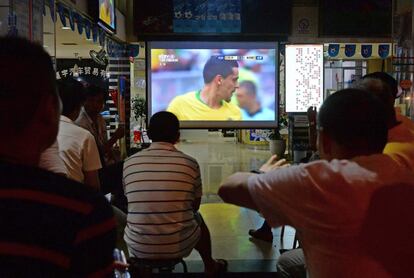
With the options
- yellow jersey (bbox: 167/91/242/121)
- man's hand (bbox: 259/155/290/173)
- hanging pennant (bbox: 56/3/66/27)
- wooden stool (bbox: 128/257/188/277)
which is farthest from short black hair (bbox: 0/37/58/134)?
yellow jersey (bbox: 167/91/242/121)

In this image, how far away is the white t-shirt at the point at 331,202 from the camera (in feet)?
4.42

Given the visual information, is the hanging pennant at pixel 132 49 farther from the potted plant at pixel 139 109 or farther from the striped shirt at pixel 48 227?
the striped shirt at pixel 48 227

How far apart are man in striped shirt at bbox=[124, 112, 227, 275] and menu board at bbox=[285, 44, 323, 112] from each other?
21.2 feet

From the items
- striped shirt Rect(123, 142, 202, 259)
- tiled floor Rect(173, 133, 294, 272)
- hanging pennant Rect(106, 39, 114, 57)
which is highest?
hanging pennant Rect(106, 39, 114, 57)

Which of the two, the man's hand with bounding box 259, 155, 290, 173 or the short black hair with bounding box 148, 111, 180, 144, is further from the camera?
the short black hair with bounding box 148, 111, 180, 144

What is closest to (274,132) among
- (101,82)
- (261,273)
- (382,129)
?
(101,82)

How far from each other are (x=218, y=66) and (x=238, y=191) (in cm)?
514

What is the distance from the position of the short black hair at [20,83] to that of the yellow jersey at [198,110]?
17.6ft

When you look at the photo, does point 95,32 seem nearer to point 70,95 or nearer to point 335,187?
point 70,95

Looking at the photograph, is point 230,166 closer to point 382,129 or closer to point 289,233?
point 289,233

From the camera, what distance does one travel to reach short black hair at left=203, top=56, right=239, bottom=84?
6465 millimetres

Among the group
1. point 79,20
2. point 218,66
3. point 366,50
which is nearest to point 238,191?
point 218,66

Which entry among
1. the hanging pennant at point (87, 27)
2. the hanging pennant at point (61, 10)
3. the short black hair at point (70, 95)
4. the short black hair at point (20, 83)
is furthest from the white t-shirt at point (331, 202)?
the hanging pennant at point (87, 27)

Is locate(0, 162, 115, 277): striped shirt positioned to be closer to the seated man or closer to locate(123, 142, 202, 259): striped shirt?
the seated man
